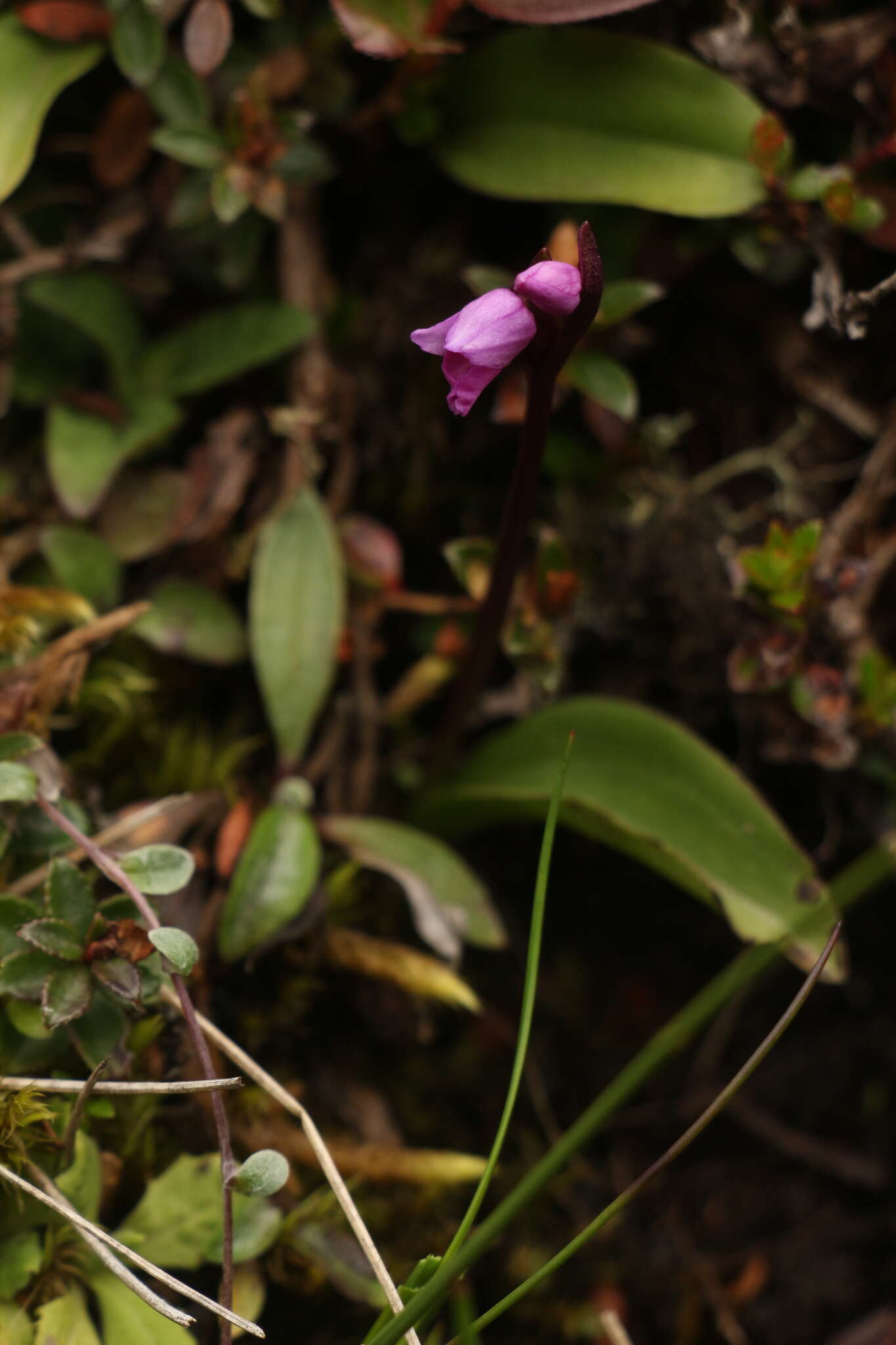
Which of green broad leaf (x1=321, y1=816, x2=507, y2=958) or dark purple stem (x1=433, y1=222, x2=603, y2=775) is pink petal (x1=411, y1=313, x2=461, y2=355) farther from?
green broad leaf (x1=321, y1=816, x2=507, y2=958)

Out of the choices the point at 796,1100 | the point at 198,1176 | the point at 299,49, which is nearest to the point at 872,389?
the point at 299,49

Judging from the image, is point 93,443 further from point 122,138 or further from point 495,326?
point 495,326

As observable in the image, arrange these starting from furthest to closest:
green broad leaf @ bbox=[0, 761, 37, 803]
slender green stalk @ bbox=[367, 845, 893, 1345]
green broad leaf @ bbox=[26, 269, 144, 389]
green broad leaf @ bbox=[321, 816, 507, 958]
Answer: green broad leaf @ bbox=[26, 269, 144, 389] → green broad leaf @ bbox=[321, 816, 507, 958] → green broad leaf @ bbox=[0, 761, 37, 803] → slender green stalk @ bbox=[367, 845, 893, 1345]

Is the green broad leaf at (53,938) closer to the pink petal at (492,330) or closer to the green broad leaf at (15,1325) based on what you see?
the green broad leaf at (15,1325)

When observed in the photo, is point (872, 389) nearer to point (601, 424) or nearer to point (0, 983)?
point (601, 424)

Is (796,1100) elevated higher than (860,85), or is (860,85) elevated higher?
(860,85)

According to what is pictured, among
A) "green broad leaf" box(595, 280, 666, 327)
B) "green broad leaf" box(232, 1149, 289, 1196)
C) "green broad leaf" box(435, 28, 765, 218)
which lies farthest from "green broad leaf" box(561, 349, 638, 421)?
"green broad leaf" box(232, 1149, 289, 1196)

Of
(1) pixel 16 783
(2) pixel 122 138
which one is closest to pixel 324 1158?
(1) pixel 16 783
